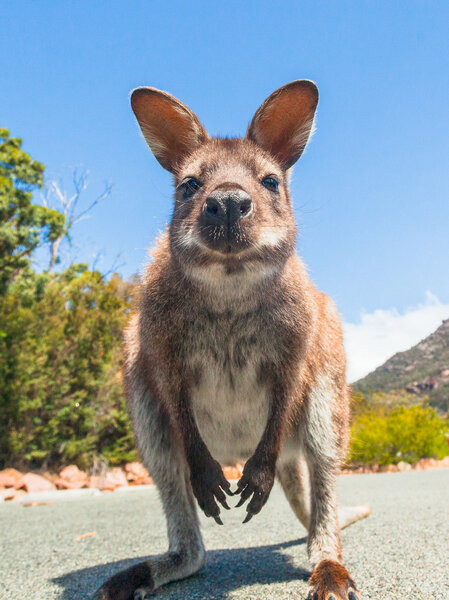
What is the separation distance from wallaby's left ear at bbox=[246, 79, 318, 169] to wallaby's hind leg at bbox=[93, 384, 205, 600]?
1.63m

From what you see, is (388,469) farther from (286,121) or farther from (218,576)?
(286,121)

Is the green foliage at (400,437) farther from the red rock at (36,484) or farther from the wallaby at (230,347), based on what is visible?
the wallaby at (230,347)

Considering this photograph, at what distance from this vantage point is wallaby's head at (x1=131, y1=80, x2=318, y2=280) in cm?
226

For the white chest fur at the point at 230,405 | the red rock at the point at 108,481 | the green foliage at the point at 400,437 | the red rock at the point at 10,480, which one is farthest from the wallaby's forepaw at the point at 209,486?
the green foliage at the point at 400,437

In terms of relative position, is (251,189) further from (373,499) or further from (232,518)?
(373,499)

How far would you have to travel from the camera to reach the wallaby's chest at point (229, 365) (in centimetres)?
257

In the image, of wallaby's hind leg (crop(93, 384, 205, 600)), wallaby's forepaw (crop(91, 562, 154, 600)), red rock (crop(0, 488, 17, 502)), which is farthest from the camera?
red rock (crop(0, 488, 17, 502))

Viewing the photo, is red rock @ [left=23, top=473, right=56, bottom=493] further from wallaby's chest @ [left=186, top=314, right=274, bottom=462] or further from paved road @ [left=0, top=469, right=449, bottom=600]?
wallaby's chest @ [left=186, top=314, right=274, bottom=462]

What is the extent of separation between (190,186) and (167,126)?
1.54 feet

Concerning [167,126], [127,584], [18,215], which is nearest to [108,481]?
A: [18,215]

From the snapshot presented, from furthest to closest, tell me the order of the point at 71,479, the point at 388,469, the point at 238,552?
the point at 388,469 → the point at 71,479 → the point at 238,552

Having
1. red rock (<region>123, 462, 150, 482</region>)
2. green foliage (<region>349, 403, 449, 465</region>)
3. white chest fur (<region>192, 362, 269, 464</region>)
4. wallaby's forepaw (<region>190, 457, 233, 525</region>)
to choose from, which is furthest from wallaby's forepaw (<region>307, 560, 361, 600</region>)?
green foliage (<region>349, 403, 449, 465</region>)

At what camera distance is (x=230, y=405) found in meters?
2.65

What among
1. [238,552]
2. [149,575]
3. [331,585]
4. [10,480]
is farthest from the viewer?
[10,480]
